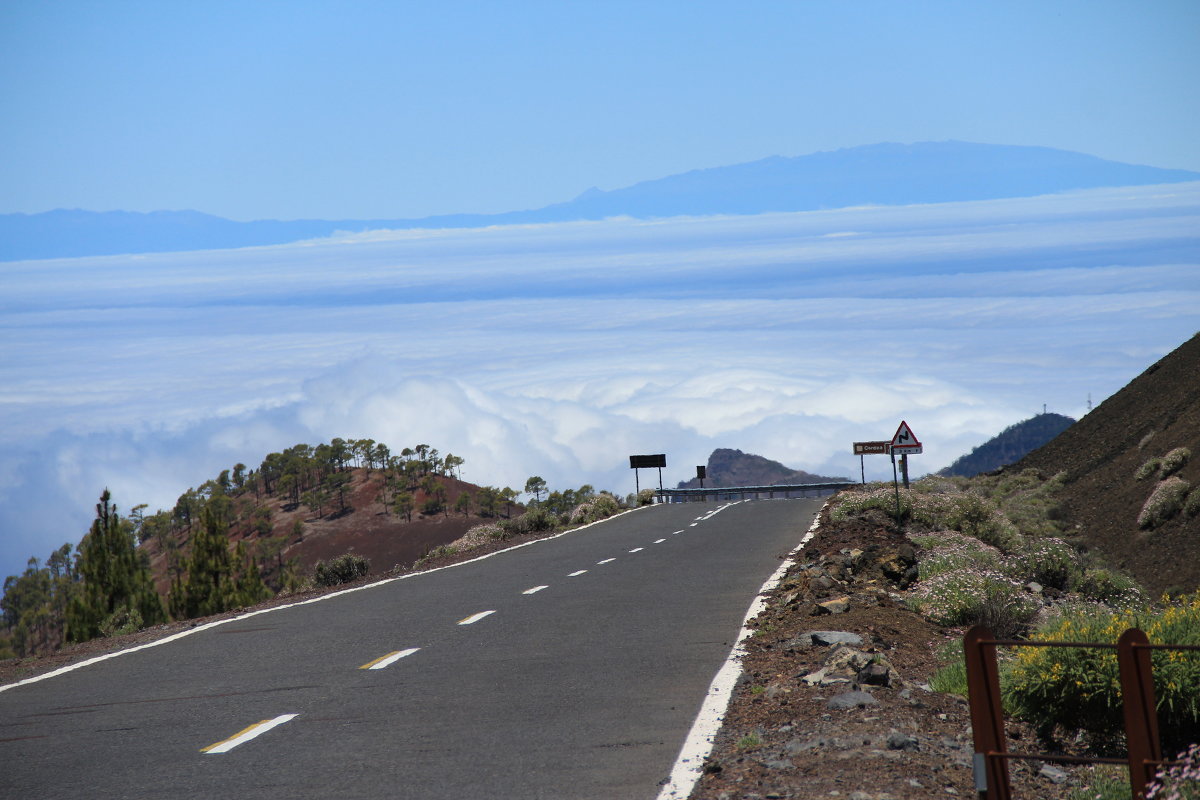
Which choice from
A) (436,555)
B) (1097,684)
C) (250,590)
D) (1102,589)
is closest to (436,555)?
(436,555)

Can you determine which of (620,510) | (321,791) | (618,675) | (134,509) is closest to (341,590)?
(618,675)

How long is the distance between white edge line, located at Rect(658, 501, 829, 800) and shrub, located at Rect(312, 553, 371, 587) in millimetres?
13299

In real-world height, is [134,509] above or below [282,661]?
above

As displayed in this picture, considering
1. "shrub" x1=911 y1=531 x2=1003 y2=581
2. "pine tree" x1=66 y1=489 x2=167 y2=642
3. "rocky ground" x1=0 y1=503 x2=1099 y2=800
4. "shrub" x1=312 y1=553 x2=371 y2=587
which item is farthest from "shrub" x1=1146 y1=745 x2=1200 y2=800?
"pine tree" x1=66 y1=489 x2=167 y2=642

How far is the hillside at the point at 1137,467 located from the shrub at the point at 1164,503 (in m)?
0.24

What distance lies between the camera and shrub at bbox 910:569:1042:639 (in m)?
12.9

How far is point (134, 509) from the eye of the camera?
181 m

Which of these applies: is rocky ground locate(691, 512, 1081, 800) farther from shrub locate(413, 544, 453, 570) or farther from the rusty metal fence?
shrub locate(413, 544, 453, 570)

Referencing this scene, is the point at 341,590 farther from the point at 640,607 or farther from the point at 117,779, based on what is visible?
the point at 117,779

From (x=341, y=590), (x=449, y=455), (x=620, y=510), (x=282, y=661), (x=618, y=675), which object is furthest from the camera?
(x=449, y=455)

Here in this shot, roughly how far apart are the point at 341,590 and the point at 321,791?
44.4 ft

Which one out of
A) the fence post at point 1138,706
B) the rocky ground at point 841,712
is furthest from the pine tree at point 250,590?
the fence post at point 1138,706

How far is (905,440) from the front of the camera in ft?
96.2

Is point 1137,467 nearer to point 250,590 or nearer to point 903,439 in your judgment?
point 903,439
